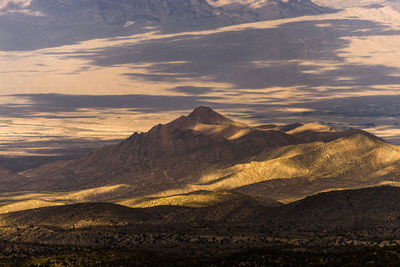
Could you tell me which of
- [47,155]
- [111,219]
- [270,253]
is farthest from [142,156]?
[270,253]

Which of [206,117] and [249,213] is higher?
[249,213]

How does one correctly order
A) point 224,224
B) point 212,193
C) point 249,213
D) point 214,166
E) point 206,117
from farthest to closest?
point 206,117 < point 214,166 < point 212,193 < point 249,213 < point 224,224

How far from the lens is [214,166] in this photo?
108m

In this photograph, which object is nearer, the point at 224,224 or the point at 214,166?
the point at 224,224

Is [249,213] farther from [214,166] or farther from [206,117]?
[206,117]

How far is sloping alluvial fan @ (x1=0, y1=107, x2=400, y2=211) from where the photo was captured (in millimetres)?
88312

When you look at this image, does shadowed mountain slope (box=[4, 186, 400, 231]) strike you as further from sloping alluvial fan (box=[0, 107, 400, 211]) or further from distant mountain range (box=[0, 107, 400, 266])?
sloping alluvial fan (box=[0, 107, 400, 211])

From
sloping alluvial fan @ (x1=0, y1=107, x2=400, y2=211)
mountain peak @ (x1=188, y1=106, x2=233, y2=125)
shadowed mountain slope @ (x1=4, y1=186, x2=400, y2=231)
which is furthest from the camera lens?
mountain peak @ (x1=188, y1=106, x2=233, y2=125)

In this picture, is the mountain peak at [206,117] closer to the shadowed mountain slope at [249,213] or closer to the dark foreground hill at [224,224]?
the dark foreground hill at [224,224]

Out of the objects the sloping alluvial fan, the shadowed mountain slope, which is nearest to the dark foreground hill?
the shadowed mountain slope

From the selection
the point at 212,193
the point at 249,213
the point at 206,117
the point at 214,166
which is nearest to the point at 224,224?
the point at 249,213

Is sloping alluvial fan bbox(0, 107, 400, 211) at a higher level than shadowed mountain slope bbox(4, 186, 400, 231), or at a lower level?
lower

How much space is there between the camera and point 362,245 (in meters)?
44.1

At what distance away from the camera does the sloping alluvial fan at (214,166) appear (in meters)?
88.3
